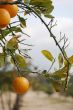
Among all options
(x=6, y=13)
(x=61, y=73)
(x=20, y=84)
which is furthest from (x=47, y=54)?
(x=6, y=13)

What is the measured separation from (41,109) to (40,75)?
39.2ft

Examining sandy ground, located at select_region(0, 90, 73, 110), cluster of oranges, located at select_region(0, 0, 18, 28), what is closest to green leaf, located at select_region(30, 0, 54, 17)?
cluster of oranges, located at select_region(0, 0, 18, 28)

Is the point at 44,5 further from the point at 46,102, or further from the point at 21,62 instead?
the point at 46,102

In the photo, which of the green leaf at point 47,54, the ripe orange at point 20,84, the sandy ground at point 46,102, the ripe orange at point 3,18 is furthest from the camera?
the sandy ground at point 46,102

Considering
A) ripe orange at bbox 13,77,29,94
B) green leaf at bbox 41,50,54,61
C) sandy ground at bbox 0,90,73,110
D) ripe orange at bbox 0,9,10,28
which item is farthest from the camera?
sandy ground at bbox 0,90,73,110

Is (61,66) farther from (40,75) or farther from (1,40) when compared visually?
(1,40)

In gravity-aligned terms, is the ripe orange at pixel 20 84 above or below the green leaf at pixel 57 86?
above

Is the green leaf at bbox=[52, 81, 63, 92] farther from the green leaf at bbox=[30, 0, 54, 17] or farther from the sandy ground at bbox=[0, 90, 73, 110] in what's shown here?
the sandy ground at bbox=[0, 90, 73, 110]

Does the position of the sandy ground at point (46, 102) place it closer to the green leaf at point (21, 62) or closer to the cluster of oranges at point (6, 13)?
the green leaf at point (21, 62)

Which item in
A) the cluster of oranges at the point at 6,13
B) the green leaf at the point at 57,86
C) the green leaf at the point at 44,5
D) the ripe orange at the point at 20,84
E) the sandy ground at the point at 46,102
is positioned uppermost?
the cluster of oranges at the point at 6,13

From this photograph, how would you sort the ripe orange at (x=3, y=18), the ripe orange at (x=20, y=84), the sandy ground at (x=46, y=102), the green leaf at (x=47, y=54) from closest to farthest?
1. the ripe orange at (x=3, y=18)
2. the ripe orange at (x=20, y=84)
3. the green leaf at (x=47, y=54)
4. the sandy ground at (x=46, y=102)

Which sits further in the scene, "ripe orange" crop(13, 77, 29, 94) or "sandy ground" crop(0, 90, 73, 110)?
"sandy ground" crop(0, 90, 73, 110)

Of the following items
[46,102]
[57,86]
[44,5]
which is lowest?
[46,102]

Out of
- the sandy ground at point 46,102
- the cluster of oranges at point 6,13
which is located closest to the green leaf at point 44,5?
the cluster of oranges at point 6,13
